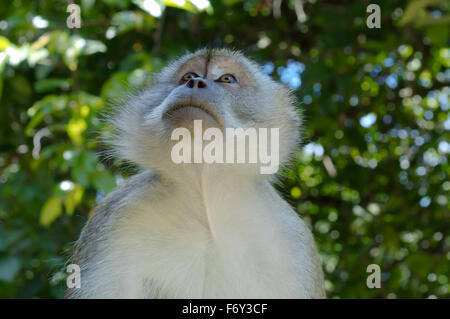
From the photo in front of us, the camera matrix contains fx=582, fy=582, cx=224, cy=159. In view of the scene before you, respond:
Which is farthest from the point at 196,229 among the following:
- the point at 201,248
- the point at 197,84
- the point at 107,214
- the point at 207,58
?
the point at 207,58

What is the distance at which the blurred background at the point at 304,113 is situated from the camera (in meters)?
4.30

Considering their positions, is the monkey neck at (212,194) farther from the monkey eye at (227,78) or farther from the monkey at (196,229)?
the monkey eye at (227,78)

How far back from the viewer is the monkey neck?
2893 millimetres

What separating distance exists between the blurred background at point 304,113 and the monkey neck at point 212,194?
709 mm

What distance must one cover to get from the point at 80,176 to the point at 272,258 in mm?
1726

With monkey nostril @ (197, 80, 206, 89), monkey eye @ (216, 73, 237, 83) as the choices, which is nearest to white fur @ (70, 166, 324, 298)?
monkey nostril @ (197, 80, 206, 89)

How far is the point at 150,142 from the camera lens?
10.0 feet

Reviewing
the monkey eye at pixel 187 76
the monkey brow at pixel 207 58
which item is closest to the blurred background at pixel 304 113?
the monkey brow at pixel 207 58

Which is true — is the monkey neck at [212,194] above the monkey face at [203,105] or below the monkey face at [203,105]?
below

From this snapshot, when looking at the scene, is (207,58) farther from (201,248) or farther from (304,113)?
(304,113)

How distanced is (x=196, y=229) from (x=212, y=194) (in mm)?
191

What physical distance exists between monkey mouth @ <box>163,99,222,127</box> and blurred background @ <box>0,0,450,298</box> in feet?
3.17

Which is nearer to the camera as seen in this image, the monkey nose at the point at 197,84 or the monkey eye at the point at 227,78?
the monkey nose at the point at 197,84
